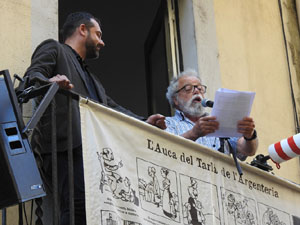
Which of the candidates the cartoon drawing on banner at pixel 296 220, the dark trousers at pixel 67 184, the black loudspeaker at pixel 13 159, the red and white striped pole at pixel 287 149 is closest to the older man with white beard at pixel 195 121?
the red and white striped pole at pixel 287 149

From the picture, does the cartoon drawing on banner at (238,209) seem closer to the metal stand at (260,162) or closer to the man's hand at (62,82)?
the metal stand at (260,162)

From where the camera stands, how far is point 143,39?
10.8m

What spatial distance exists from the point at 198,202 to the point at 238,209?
49cm

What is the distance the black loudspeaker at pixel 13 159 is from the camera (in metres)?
4.64

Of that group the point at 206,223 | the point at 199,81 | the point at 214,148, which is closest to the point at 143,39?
the point at 199,81

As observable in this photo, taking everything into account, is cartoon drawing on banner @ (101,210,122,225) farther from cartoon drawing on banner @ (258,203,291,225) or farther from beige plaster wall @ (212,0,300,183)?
beige plaster wall @ (212,0,300,183)

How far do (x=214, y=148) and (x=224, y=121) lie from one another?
2.43 feet

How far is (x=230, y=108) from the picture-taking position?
5.75m

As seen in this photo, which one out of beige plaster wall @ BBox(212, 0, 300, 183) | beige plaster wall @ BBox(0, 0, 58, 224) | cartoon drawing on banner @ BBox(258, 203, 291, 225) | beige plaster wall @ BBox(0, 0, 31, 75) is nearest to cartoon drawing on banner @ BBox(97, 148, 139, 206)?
beige plaster wall @ BBox(0, 0, 58, 224)

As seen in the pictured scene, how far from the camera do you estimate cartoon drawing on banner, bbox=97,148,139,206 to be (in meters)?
Answer: 5.14

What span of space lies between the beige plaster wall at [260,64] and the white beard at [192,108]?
106cm

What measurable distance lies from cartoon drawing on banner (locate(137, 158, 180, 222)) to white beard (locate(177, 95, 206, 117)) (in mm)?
1238

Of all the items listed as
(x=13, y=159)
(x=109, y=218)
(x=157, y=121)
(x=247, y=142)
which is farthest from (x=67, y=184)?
(x=247, y=142)

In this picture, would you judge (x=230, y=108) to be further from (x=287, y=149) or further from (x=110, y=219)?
(x=110, y=219)
